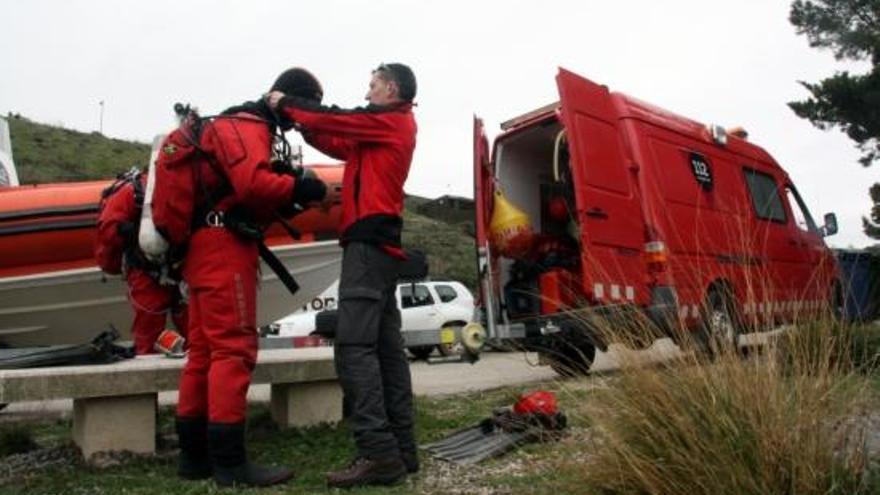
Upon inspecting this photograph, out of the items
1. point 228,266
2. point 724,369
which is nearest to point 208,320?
point 228,266

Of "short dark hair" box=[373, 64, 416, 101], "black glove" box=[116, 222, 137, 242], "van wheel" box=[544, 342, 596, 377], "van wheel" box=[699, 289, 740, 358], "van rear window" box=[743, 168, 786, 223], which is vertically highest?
"van rear window" box=[743, 168, 786, 223]

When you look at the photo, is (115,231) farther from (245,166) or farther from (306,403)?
(245,166)

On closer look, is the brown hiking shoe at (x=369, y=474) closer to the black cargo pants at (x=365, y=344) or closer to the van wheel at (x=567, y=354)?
the black cargo pants at (x=365, y=344)

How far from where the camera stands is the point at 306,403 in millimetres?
4898

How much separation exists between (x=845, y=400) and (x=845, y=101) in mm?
12825

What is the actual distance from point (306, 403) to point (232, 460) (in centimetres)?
135

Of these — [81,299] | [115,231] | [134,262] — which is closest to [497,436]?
[134,262]

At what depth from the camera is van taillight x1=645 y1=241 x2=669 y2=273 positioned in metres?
7.45

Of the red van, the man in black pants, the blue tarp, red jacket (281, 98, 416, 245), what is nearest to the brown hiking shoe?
the man in black pants

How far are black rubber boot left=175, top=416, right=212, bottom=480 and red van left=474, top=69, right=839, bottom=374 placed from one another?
128 inches

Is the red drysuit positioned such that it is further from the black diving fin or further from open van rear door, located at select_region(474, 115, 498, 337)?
open van rear door, located at select_region(474, 115, 498, 337)

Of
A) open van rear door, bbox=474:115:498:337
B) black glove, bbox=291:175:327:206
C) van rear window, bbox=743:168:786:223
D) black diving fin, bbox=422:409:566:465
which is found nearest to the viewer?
black glove, bbox=291:175:327:206

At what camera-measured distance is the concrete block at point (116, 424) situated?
4074 mm

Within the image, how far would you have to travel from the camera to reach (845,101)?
1413cm
